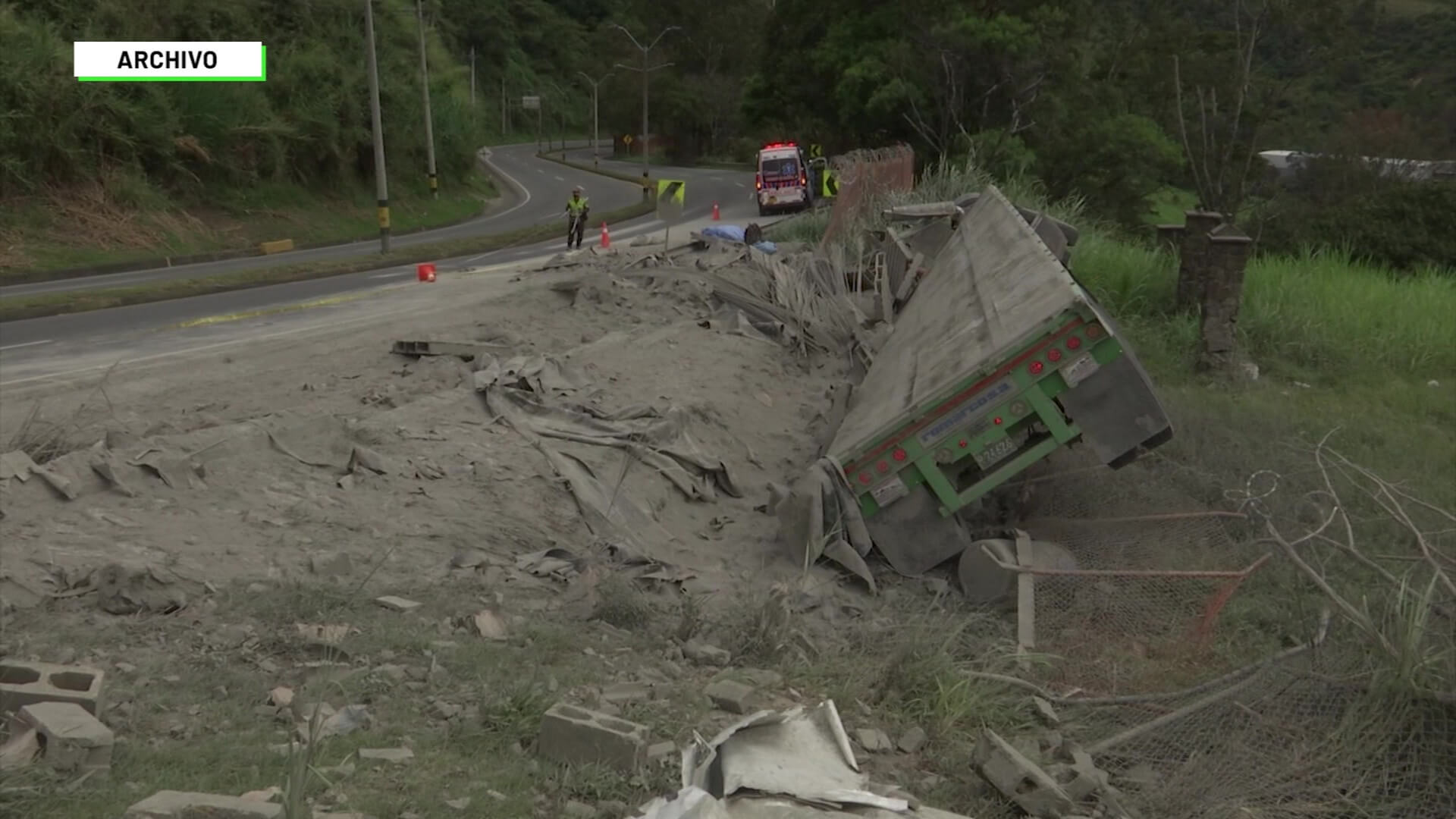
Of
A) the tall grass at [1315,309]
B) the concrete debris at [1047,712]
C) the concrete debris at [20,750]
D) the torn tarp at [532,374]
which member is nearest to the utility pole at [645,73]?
the tall grass at [1315,309]

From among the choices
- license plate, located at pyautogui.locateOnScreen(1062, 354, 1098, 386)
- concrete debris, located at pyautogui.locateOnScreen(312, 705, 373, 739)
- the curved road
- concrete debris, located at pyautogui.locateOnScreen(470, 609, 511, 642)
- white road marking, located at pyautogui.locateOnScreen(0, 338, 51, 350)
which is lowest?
the curved road

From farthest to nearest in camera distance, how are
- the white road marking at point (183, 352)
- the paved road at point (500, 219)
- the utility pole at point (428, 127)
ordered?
1. the utility pole at point (428, 127)
2. the paved road at point (500, 219)
3. the white road marking at point (183, 352)

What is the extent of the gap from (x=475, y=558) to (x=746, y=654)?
1.80 metres

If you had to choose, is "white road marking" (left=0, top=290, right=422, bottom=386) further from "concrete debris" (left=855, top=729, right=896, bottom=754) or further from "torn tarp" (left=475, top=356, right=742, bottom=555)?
"concrete debris" (left=855, top=729, right=896, bottom=754)

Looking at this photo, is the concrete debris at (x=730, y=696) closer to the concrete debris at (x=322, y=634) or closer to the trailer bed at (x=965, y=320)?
the concrete debris at (x=322, y=634)

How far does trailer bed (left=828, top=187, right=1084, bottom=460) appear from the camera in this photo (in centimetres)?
759

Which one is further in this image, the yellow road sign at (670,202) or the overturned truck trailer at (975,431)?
the yellow road sign at (670,202)

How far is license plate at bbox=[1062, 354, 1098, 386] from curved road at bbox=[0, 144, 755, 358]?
10.9 metres

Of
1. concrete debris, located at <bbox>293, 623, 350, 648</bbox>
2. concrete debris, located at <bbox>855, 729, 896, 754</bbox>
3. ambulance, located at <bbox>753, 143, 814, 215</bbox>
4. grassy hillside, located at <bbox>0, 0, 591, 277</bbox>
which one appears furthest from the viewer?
ambulance, located at <bbox>753, 143, 814, 215</bbox>

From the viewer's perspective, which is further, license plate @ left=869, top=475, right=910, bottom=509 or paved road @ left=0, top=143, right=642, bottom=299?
paved road @ left=0, top=143, right=642, bottom=299

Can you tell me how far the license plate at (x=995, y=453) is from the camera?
300 inches

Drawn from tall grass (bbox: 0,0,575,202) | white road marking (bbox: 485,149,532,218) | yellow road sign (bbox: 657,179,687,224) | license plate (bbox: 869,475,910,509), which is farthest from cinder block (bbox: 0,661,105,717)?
white road marking (bbox: 485,149,532,218)

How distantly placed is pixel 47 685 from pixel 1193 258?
44.7ft

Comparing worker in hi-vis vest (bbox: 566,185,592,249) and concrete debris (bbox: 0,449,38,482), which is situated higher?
concrete debris (bbox: 0,449,38,482)
